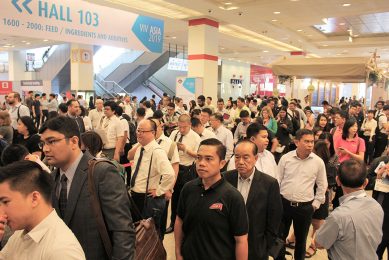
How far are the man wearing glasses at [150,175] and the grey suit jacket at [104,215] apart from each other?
4.68 ft

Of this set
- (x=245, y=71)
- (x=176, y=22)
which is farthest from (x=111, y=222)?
(x=245, y=71)

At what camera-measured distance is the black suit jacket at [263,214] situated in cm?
232

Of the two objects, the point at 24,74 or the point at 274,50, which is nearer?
the point at 274,50

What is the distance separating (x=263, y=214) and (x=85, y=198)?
48.5 inches

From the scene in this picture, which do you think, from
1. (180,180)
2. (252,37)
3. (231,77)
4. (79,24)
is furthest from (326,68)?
(231,77)

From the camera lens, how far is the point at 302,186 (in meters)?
3.20

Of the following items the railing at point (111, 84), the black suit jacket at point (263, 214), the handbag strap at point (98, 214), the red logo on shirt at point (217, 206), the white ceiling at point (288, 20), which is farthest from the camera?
the railing at point (111, 84)

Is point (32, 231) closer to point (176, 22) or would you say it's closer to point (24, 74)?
point (176, 22)

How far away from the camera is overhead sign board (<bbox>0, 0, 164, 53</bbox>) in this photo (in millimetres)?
5703

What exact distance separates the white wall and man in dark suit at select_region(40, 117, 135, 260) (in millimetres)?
21132

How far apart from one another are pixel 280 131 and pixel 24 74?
20.2 m

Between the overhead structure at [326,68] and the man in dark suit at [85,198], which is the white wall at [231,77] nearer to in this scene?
the overhead structure at [326,68]

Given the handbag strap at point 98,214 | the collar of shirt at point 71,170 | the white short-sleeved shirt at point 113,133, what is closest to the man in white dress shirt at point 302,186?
the handbag strap at point 98,214

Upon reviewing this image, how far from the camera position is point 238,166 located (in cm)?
241
